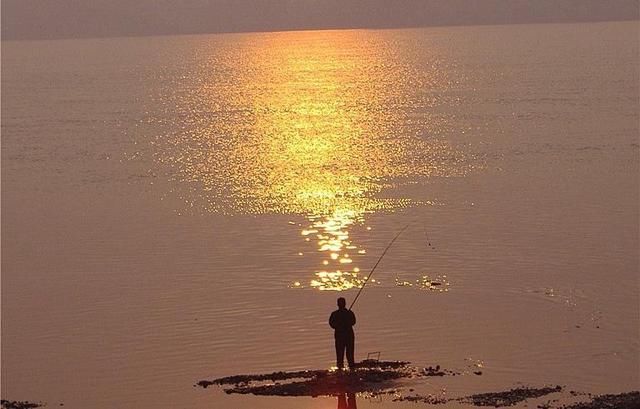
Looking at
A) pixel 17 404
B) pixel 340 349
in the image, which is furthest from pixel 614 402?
pixel 17 404

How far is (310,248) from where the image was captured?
3569 cm

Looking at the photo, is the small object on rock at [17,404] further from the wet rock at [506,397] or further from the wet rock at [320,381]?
the wet rock at [506,397]

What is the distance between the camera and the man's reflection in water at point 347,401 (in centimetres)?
2036

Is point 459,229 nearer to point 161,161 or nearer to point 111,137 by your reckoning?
point 161,161

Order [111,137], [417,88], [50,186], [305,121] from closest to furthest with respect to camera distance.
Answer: [50,186], [111,137], [305,121], [417,88]

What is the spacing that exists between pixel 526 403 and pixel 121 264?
16855mm

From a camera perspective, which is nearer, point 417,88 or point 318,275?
point 318,275

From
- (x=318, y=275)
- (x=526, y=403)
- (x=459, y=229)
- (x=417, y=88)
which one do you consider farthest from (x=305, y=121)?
(x=526, y=403)

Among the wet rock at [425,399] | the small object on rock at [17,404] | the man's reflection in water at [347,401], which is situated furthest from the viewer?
the small object on rock at [17,404]

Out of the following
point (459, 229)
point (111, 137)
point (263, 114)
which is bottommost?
point (459, 229)

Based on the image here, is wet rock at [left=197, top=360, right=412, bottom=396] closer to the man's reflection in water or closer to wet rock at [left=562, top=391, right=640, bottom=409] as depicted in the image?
the man's reflection in water

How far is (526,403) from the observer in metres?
20.8

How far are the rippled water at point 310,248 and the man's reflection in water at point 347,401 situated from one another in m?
0.19

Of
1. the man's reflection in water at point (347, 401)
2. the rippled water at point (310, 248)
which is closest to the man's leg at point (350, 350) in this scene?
the man's reflection in water at point (347, 401)
